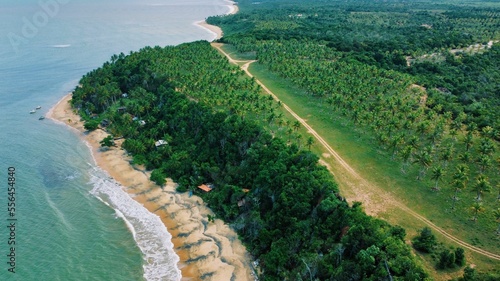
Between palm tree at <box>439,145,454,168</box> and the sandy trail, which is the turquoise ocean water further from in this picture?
palm tree at <box>439,145,454,168</box>

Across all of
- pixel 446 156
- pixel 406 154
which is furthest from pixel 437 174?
pixel 446 156

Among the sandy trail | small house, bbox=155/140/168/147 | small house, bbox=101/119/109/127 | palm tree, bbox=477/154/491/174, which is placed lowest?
small house, bbox=101/119/109/127

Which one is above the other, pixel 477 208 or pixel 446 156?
pixel 446 156

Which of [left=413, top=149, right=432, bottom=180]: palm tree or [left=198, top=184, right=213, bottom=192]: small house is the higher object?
[left=413, top=149, right=432, bottom=180]: palm tree

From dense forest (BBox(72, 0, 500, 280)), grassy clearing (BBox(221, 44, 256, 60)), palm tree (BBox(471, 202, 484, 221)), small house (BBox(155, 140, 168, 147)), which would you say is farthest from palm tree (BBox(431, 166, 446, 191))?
grassy clearing (BBox(221, 44, 256, 60))

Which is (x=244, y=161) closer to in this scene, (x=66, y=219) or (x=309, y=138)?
(x=309, y=138)

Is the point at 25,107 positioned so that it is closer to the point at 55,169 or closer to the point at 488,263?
the point at 55,169

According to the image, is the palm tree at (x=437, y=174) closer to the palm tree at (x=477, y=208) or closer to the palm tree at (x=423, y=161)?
the palm tree at (x=423, y=161)

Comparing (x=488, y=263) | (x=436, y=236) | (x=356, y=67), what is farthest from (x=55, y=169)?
(x=356, y=67)
